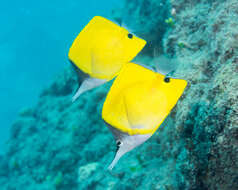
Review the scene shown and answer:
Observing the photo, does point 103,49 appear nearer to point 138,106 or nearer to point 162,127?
point 138,106

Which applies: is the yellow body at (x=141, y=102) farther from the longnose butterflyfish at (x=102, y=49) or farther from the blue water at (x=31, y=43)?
the blue water at (x=31, y=43)

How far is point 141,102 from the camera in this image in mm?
1173

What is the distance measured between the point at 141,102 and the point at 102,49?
20.6 inches

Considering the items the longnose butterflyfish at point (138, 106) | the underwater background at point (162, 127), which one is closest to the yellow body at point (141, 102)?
the longnose butterflyfish at point (138, 106)

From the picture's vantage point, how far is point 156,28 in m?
5.70

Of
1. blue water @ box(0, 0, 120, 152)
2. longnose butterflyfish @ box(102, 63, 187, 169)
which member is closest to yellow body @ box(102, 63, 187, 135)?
longnose butterflyfish @ box(102, 63, 187, 169)

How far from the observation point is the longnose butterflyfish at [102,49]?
1439 mm

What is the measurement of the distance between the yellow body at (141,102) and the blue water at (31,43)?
28359 mm

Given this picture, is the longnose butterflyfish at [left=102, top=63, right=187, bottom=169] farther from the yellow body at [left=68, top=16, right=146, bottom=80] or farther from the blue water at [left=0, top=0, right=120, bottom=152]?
the blue water at [left=0, top=0, right=120, bottom=152]

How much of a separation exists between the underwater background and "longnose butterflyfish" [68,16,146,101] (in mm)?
142

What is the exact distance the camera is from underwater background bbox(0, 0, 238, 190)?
1.68 m

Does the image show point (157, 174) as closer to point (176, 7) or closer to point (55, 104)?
point (176, 7)

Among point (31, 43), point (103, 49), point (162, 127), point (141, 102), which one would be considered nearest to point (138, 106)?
point (141, 102)

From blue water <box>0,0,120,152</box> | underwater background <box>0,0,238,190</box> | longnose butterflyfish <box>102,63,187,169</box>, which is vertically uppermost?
longnose butterflyfish <box>102,63,187,169</box>
